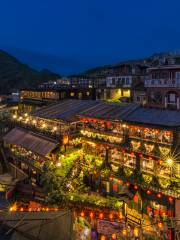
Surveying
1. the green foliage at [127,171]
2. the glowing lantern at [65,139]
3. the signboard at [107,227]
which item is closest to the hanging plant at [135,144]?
the green foliage at [127,171]

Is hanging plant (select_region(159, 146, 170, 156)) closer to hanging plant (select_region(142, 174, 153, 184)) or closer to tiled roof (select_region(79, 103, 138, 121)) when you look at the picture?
hanging plant (select_region(142, 174, 153, 184))

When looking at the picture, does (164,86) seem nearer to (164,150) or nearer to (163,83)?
(163,83)

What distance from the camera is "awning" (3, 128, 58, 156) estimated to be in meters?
31.2

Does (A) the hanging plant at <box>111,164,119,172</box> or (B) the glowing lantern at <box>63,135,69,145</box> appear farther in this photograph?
(B) the glowing lantern at <box>63,135,69,145</box>

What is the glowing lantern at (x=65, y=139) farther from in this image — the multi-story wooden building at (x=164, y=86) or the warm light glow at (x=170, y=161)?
the multi-story wooden building at (x=164, y=86)

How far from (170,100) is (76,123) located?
1777cm

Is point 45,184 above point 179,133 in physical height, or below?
below

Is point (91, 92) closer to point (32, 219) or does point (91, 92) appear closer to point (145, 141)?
point (145, 141)

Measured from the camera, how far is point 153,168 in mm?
24469

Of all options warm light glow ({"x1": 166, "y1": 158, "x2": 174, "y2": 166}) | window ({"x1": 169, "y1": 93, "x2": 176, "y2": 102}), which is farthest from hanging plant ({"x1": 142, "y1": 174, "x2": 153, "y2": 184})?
window ({"x1": 169, "y1": 93, "x2": 176, "y2": 102})

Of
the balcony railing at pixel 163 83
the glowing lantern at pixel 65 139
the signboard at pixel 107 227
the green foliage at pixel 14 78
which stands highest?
the green foliage at pixel 14 78

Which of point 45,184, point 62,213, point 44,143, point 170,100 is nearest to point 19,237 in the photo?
point 62,213

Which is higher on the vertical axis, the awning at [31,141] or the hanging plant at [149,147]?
the hanging plant at [149,147]

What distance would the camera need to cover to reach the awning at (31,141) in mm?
31227
